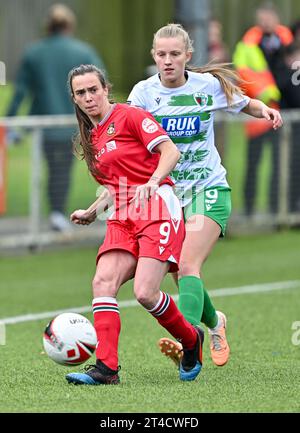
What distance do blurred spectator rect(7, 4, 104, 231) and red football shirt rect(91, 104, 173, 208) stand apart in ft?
23.1

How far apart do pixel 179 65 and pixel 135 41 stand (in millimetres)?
25593

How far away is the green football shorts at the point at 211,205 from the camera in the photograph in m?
7.74

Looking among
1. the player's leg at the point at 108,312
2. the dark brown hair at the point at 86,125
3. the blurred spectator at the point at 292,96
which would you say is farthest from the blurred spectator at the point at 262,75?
the player's leg at the point at 108,312

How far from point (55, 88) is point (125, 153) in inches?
314

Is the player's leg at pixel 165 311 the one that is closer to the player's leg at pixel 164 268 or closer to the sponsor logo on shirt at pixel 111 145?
the player's leg at pixel 164 268

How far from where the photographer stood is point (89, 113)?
282 inches

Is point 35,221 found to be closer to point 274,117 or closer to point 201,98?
point 201,98

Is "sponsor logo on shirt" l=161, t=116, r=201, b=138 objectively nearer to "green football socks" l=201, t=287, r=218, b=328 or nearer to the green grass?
"green football socks" l=201, t=287, r=218, b=328

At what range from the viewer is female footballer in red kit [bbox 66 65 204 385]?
6.96 m

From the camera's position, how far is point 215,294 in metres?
11.5

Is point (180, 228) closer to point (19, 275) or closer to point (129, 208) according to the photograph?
point (129, 208)

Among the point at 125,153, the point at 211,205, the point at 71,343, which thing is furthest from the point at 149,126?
the point at 71,343
